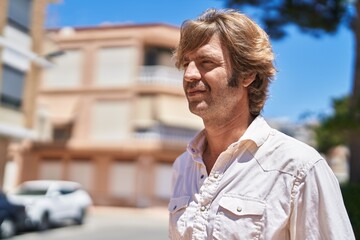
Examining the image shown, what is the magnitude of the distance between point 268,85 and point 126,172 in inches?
834

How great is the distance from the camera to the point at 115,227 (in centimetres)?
1557

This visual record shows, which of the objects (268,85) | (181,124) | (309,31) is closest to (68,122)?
(181,124)

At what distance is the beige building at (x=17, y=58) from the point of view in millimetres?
5742

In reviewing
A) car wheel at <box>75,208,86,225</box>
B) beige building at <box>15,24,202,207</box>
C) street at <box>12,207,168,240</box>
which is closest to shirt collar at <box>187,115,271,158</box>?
street at <box>12,207,168,240</box>

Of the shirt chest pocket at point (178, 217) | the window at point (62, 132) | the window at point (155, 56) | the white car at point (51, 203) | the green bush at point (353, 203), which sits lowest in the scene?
the white car at point (51, 203)

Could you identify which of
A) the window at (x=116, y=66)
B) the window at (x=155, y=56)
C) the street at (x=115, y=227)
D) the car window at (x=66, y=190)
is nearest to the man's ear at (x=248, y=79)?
the street at (x=115, y=227)

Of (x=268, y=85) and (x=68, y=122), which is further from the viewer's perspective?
(x=68, y=122)

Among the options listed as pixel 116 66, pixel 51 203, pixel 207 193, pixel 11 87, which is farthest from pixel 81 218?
pixel 207 193

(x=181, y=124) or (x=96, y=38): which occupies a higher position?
(x=96, y=38)

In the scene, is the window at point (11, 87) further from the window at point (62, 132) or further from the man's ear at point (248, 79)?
the window at point (62, 132)

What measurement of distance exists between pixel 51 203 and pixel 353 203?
1108 centimetres

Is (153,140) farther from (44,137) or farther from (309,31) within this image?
(309,31)

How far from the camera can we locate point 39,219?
42.9 ft

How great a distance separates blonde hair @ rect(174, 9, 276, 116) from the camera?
1.39 meters
